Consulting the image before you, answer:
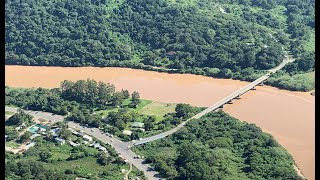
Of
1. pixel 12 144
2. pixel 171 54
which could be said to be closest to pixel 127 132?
pixel 12 144

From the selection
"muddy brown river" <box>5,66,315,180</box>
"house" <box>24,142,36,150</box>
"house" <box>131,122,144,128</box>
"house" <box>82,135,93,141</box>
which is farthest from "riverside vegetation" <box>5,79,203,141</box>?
"house" <box>24,142,36,150</box>

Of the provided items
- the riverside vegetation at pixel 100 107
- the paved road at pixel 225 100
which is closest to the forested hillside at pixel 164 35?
the paved road at pixel 225 100

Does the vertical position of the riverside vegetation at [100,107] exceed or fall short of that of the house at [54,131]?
it exceeds it

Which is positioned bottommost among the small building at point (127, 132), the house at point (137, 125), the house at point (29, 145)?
the house at point (29, 145)

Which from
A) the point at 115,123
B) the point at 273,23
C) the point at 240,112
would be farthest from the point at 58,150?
the point at 273,23

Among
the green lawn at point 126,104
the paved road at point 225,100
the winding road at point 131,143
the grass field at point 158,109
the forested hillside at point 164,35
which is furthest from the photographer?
the forested hillside at point 164,35

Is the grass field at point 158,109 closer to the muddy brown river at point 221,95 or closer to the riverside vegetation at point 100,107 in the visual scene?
the riverside vegetation at point 100,107

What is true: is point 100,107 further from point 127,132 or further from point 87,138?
point 87,138
